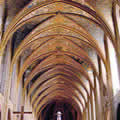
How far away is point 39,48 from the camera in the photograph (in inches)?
760

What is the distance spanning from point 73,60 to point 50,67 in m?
3.00

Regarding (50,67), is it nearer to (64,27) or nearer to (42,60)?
(42,60)

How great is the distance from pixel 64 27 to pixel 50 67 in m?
7.23

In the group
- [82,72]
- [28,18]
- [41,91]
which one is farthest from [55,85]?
[28,18]

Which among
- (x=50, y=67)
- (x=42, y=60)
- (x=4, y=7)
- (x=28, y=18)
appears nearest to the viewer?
(x=4, y=7)

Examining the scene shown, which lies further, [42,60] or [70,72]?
Answer: [70,72]

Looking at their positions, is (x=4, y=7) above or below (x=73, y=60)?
above

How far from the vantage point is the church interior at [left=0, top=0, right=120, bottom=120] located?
13.9 m

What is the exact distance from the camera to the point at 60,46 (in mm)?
20234

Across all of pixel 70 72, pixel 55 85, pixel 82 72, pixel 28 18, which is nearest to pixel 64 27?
pixel 28 18

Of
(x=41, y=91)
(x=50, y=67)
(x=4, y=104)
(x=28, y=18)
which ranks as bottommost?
(x=4, y=104)

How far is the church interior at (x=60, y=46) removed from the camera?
13.9 meters

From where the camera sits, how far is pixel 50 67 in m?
23.4

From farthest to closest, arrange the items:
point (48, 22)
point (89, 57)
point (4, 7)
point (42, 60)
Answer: point (42, 60) → point (89, 57) → point (48, 22) → point (4, 7)
